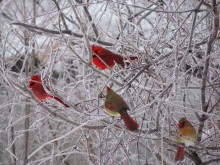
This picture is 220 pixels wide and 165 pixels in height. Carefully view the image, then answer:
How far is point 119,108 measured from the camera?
1.99 meters

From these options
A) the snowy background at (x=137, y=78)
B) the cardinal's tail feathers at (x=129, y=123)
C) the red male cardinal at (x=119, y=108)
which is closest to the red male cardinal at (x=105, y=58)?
the snowy background at (x=137, y=78)

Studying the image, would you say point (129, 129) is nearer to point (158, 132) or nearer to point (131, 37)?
point (158, 132)

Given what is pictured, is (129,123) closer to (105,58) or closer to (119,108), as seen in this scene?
(119,108)

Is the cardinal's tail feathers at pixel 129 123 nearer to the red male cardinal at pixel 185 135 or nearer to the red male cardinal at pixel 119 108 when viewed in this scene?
the red male cardinal at pixel 119 108

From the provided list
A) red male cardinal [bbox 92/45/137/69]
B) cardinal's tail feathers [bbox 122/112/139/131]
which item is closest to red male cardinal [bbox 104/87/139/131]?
cardinal's tail feathers [bbox 122/112/139/131]

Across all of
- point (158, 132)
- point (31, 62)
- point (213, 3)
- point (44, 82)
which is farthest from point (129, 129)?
point (31, 62)

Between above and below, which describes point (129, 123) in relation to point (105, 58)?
below

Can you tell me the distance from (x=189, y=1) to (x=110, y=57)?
3.52 ft

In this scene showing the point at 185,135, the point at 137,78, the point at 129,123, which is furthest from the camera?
the point at 137,78

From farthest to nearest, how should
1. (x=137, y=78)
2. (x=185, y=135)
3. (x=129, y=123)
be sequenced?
1. (x=137, y=78)
2. (x=185, y=135)
3. (x=129, y=123)

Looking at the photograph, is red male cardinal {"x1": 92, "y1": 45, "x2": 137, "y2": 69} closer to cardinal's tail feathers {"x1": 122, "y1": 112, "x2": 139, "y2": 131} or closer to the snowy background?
the snowy background

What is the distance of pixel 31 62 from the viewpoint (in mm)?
4855

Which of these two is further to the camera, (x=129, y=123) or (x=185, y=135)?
(x=185, y=135)

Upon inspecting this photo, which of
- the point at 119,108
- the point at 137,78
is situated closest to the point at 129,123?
the point at 119,108
